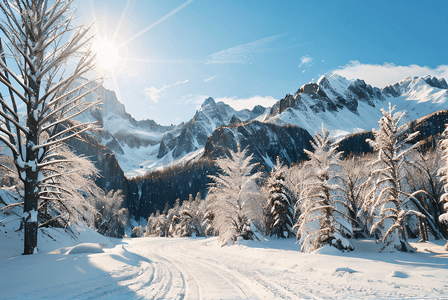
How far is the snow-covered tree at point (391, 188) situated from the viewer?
1326 cm

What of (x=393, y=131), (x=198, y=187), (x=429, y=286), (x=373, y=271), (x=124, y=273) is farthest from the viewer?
(x=198, y=187)

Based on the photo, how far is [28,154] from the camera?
26.9 feet

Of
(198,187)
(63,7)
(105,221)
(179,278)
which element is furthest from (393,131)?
(198,187)

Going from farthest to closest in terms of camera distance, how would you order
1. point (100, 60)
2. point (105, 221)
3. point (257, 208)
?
point (105, 221)
point (257, 208)
point (100, 60)

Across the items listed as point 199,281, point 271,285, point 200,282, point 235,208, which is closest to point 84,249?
point 199,281

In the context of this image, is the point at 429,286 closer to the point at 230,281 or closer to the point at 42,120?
the point at 230,281

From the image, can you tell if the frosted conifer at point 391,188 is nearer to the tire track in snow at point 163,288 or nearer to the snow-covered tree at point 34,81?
the tire track in snow at point 163,288

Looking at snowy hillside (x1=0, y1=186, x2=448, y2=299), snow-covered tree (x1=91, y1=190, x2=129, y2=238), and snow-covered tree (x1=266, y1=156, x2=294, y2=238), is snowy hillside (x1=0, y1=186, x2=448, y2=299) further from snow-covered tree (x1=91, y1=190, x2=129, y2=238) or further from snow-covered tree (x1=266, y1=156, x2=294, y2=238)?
snow-covered tree (x1=91, y1=190, x2=129, y2=238)

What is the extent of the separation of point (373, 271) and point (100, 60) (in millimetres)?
12810

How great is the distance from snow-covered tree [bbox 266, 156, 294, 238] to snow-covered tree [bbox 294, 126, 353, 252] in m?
11.3

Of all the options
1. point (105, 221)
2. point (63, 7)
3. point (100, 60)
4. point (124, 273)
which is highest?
point (63, 7)

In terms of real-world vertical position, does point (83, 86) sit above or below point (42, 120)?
above

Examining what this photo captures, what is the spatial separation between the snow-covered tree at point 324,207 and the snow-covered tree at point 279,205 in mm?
11264

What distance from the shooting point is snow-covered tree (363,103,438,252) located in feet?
43.5
